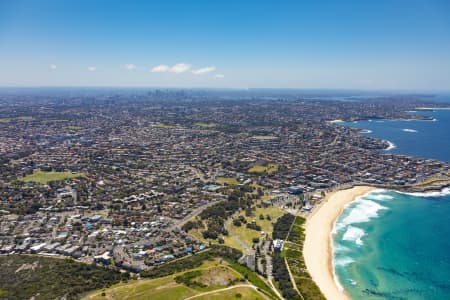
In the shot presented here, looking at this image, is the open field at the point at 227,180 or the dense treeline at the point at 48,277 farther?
the open field at the point at 227,180

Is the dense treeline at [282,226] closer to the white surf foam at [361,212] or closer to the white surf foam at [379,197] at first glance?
the white surf foam at [361,212]

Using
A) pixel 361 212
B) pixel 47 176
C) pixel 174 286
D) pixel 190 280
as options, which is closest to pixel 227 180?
pixel 361 212

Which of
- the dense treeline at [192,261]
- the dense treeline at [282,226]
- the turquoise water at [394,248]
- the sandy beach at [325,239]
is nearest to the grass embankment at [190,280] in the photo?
the dense treeline at [192,261]

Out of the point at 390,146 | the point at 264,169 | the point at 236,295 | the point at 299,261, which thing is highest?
the point at 390,146

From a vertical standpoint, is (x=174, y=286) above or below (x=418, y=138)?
below

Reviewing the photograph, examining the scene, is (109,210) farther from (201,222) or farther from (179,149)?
(179,149)

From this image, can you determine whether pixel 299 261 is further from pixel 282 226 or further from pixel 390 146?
pixel 390 146
